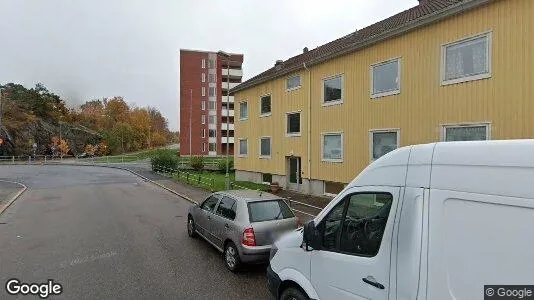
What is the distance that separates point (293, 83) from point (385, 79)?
6.86 meters

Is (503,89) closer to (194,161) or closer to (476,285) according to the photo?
(476,285)

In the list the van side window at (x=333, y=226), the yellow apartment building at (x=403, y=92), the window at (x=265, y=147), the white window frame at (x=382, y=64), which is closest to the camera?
the van side window at (x=333, y=226)

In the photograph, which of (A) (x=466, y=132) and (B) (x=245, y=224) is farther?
(A) (x=466, y=132)

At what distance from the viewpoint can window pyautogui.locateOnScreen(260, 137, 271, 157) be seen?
22891 mm

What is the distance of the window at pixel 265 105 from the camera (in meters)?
23.0

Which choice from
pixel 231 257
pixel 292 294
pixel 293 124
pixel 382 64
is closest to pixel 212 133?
pixel 293 124

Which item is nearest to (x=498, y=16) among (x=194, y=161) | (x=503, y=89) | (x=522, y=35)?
(x=522, y=35)

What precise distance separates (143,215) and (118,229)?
102 inches

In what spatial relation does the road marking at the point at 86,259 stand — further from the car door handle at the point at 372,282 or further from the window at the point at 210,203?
the car door handle at the point at 372,282

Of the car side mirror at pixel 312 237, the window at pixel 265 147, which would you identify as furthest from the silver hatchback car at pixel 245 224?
the window at pixel 265 147

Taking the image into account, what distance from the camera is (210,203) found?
9000mm

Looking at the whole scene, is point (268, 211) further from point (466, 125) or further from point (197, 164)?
point (197, 164)

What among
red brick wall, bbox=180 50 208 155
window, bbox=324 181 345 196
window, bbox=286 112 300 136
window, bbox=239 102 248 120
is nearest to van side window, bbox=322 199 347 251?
window, bbox=324 181 345 196

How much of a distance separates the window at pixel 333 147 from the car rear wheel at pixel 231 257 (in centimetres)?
1030
